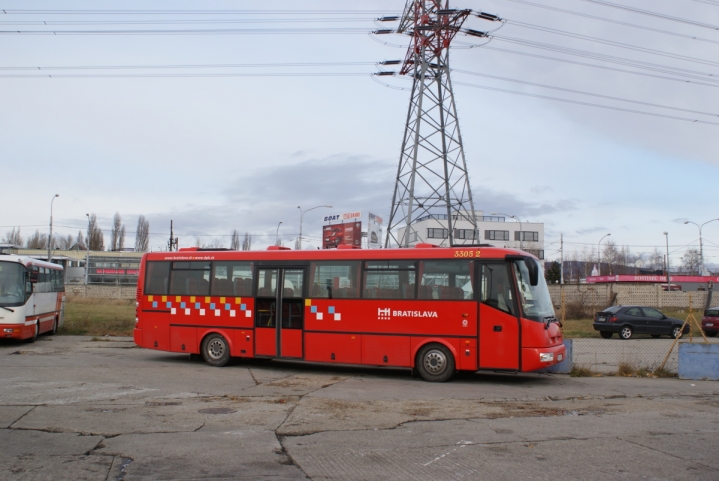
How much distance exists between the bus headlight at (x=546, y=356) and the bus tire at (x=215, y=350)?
24.5 ft

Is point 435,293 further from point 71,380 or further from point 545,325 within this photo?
point 71,380

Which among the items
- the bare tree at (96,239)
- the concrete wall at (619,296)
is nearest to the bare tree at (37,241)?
the bare tree at (96,239)

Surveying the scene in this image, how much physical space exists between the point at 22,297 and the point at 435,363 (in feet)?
44.2

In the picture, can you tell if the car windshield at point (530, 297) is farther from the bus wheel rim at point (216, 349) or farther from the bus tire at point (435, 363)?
the bus wheel rim at point (216, 349)

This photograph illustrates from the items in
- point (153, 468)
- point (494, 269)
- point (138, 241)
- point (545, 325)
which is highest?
point (138, 241)

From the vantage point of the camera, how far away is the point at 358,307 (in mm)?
14219

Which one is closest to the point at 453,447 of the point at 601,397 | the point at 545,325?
the point at 601,397

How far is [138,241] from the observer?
310ft

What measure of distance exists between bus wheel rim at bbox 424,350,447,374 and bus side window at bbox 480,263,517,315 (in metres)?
1.48

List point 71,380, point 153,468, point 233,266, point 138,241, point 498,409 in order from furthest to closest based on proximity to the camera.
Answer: point 138,241 → point 233,266 → point 71,380 → point 498,409 → point 153,468

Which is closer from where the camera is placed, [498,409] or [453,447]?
[453,447]

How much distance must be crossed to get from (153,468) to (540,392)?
8093mm

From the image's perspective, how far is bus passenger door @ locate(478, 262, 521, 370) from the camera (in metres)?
12.8

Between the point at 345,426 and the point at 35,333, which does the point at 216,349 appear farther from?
the point at 35,333
